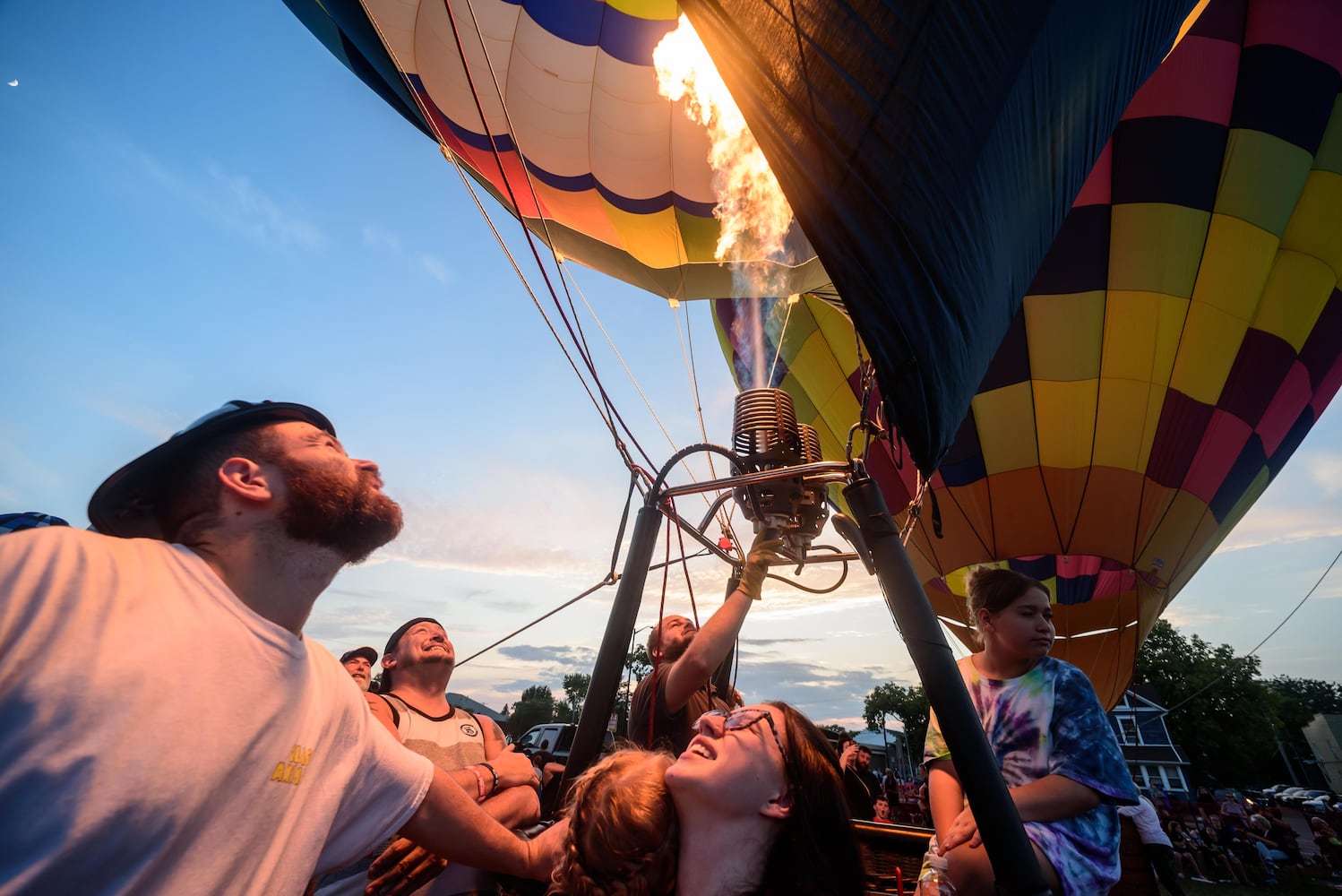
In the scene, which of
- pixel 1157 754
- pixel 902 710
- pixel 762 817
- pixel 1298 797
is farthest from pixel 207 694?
pixel 902 710

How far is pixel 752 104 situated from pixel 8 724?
2301mm

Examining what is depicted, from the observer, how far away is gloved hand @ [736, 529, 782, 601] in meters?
2.24

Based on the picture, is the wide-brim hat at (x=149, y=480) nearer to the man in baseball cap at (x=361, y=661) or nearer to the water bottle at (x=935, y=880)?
the water bottle at (x=935, y=880)

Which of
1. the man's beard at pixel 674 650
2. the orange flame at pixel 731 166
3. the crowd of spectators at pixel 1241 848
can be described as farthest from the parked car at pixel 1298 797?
the man's beard at pixel 674 650

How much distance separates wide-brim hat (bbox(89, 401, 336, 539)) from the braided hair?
1234mm

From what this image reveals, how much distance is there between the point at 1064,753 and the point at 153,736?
2281mm

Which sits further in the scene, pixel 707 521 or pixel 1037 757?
pixel 707 521

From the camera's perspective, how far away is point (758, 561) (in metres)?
2.27

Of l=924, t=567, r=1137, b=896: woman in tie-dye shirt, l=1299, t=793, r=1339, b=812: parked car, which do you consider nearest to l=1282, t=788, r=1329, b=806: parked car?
l=1299, t=793, r=1339, b=812: parked car

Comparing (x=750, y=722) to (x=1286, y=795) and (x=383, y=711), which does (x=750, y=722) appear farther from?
(x=1286, y=795)

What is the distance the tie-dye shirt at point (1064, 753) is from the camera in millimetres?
1621

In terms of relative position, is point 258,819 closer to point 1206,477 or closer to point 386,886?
point 386,886

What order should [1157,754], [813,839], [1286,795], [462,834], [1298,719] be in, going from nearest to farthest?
[813,839] < [462,834] < [1286,795] < [1157,754] < [1298,719]

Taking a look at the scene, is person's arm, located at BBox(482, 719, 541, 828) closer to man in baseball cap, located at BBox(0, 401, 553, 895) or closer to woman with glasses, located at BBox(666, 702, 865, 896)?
man in baseball cap, located at BBox(0, 401, 553, 895)
